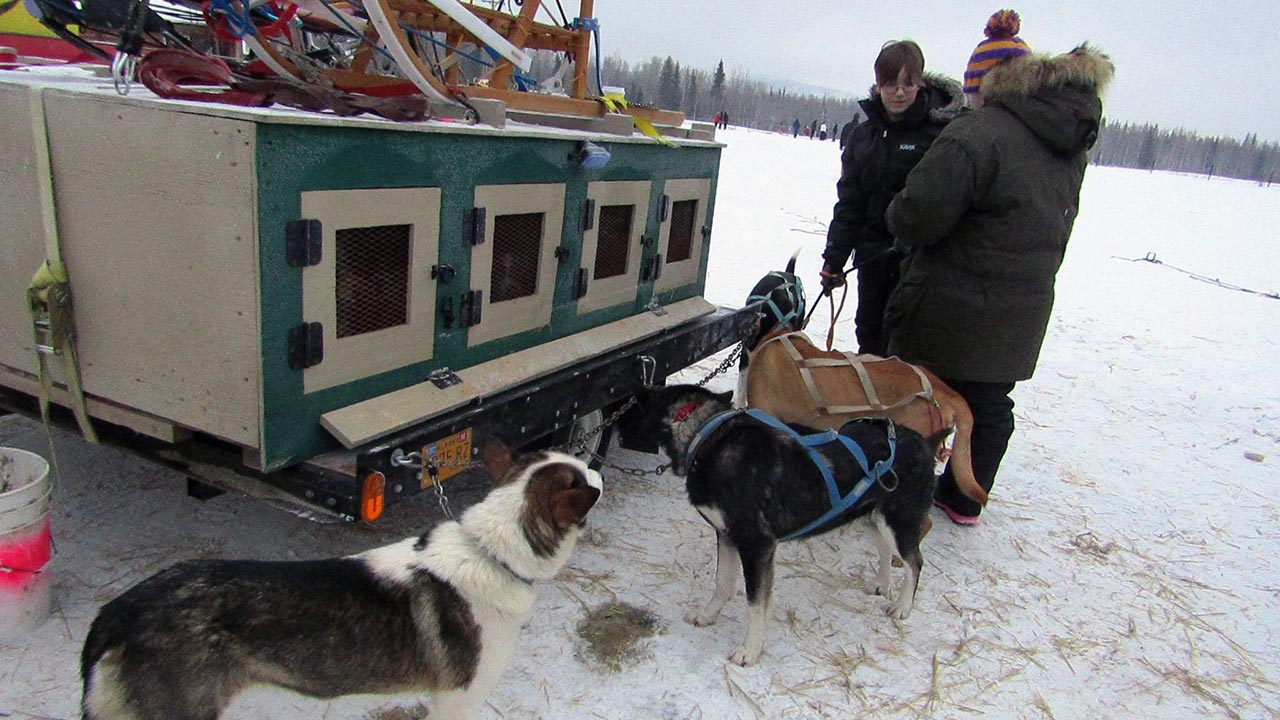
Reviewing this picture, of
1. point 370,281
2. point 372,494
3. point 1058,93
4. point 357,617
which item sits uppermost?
point 1058,93

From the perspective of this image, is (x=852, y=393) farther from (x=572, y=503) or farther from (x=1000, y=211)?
(x=572, y=503)

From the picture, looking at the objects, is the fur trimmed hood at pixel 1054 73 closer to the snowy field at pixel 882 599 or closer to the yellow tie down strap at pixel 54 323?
the snowy field at pixel 882 599

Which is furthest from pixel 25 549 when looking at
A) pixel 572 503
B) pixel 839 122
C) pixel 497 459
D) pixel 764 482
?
pixel 839 122

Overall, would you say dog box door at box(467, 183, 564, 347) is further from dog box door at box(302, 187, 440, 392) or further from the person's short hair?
the person's short hair

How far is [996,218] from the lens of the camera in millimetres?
3857

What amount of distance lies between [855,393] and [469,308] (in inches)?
75.5

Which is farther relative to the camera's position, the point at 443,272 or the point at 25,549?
the point at 443,272

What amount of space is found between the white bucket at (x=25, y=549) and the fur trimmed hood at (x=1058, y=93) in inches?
167

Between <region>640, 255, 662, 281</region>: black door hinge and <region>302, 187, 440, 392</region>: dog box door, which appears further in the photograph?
<region>640, 255, 662, 281</region>: black door hinge

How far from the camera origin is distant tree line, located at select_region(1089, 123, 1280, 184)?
3880 inches

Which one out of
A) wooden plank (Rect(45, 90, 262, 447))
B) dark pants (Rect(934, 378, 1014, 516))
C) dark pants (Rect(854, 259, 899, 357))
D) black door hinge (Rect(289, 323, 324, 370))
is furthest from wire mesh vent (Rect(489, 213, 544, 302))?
dark pants (Rect(854, 259, 899, 357))

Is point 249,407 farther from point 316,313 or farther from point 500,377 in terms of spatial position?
point 500,377

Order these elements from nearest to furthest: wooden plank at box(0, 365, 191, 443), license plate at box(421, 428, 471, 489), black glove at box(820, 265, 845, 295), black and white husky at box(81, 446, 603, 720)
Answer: black and white husky at box(81, 446, 603, 720) < wooden plank at box(0, 365, 191, 443) < license plate at box(421, 428, 471, 489) < black glove at box(820, 265, 845, 295)

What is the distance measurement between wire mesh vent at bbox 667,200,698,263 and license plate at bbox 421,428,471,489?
85.6 inches
